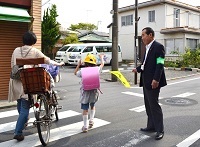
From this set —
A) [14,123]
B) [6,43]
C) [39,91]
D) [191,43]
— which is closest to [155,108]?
[39,91]

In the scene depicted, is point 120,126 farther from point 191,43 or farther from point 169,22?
point 191,43

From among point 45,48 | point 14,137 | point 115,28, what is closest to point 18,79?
point 14,137

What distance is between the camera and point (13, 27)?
7773 mm

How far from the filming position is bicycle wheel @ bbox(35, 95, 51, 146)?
13.1 ft

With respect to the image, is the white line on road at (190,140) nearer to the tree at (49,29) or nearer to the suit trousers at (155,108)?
the suit trousers at (155,108)

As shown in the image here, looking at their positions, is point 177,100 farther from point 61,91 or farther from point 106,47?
point 106,47

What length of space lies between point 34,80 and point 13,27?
4.52 m

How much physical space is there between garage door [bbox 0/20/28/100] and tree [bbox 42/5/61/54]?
18.8 m

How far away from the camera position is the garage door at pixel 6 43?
24.9 feet

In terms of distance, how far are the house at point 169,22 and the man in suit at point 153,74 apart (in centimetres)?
1889

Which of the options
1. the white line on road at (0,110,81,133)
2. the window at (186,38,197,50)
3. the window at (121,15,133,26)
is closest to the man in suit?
the white line on road at (0,110,81,133)

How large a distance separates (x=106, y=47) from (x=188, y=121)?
16835mm

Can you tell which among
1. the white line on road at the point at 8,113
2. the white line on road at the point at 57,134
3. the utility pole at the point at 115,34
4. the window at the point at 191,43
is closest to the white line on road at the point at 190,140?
the white line on road at the point at 57,134

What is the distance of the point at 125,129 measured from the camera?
4.95m
